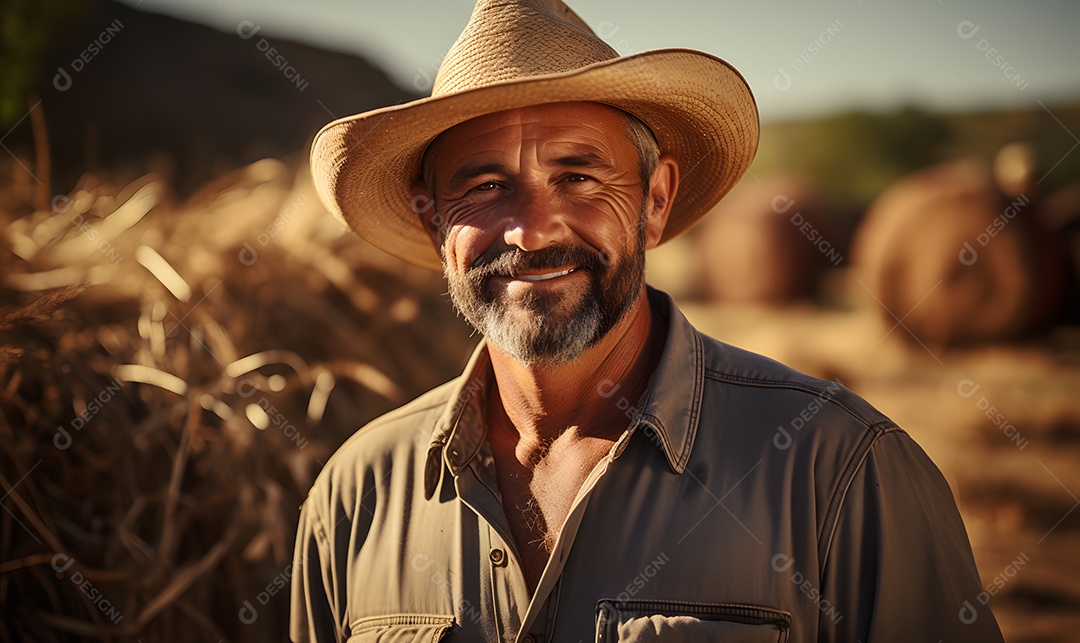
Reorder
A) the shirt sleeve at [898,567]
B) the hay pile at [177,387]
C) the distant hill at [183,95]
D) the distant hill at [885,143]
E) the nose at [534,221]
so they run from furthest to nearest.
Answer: the distant hill at [885,143], the distant hill at [183,95], the hay pile at [177,387], the nose at [534,221], the shirt sleeve at [898,567]

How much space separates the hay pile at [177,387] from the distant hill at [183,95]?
56.9 inches

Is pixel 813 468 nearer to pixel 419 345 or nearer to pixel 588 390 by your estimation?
pixel 588 390

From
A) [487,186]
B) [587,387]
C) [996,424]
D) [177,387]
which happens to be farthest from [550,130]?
[996,424]

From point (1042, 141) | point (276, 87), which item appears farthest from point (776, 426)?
point (1042, 141)

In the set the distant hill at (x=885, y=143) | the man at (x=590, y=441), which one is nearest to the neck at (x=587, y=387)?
the man at (x=590, y=441)

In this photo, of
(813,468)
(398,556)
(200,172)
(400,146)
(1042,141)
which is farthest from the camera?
(1042,141)

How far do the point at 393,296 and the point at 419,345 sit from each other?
0.29 meters

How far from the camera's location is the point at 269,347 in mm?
3959

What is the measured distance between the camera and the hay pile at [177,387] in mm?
2998

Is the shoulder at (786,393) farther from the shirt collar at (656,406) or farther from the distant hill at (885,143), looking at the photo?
the distant hill at (885,143)

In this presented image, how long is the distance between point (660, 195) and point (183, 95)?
20.0 ft

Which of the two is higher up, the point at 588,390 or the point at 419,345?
the point at 588,390

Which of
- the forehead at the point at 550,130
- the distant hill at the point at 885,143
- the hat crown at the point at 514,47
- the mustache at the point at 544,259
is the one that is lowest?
the mustache at the point at 544,259

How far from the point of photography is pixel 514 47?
211 centimetres
